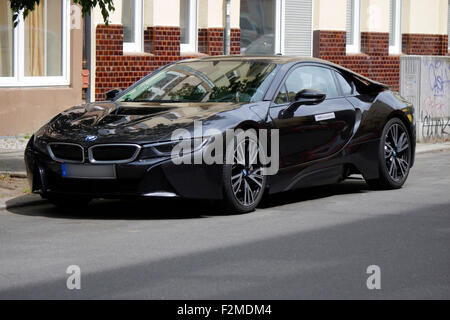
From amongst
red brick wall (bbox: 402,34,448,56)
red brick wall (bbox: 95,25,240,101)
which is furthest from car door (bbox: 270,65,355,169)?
red brick wall (bbox: 402,34,448,56)

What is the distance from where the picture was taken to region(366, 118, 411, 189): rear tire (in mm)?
11367

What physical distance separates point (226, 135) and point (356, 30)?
592 inches

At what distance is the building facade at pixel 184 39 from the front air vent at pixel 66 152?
659cm

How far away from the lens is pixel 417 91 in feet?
63.1

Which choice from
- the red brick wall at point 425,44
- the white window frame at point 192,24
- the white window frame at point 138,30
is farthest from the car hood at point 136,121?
the red brick wall at point 425,44

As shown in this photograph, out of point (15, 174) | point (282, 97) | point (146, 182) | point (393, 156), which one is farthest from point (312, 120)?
point (15, 174)

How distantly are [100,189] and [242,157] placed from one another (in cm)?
129

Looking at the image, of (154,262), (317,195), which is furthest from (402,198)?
(154,262)

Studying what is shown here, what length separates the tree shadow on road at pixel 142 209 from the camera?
31.5ft

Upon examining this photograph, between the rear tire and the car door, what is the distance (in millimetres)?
657

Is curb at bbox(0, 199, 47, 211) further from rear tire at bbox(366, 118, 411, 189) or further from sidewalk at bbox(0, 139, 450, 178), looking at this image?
rear tire at bbox(366, 118, 411, 189)

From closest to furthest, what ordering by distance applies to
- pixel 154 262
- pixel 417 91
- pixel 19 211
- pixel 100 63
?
pixel 154 262
pixel 19 211
pixel 100 63
pixel 417 91

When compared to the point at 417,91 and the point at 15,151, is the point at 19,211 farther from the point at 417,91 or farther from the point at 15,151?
the point at 417,91

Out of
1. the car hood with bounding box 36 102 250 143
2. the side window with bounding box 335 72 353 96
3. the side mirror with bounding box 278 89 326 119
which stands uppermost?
the side window with bounding box 335 72 353 96
